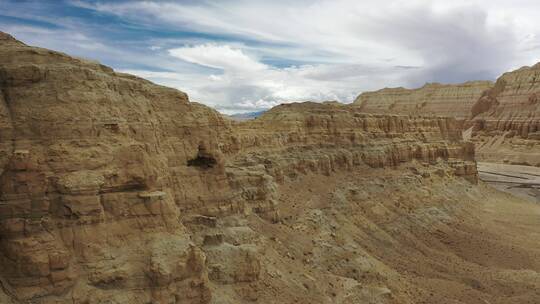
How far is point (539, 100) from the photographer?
102500 mm

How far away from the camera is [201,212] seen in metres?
18.9

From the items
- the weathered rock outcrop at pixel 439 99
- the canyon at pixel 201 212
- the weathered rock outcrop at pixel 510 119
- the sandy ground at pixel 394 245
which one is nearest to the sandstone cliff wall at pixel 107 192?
the canyon at pixel 201 212

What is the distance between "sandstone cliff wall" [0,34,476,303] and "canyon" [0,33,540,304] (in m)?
0.04

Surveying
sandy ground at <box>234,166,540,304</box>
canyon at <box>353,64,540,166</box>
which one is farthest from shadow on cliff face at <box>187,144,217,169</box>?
canyon at <box>353,64,540,166</box>

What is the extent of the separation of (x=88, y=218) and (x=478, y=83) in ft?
425

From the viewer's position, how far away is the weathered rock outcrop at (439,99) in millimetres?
122537

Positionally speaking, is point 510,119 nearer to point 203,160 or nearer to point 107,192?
point 203,160

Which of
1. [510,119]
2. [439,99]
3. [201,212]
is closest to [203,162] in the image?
[201,212]

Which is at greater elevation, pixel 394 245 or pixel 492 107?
pixel 492 107

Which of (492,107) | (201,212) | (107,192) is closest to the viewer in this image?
(107,192)

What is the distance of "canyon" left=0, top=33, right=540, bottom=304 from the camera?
43.6 feet

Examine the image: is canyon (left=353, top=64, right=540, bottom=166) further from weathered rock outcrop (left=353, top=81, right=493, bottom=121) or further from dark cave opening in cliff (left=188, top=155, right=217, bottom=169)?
dark cave opening in cliff (left=188, top=155, right=217, bottom=169)

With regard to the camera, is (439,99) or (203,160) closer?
(203,160)

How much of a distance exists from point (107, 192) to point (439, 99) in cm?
12277
